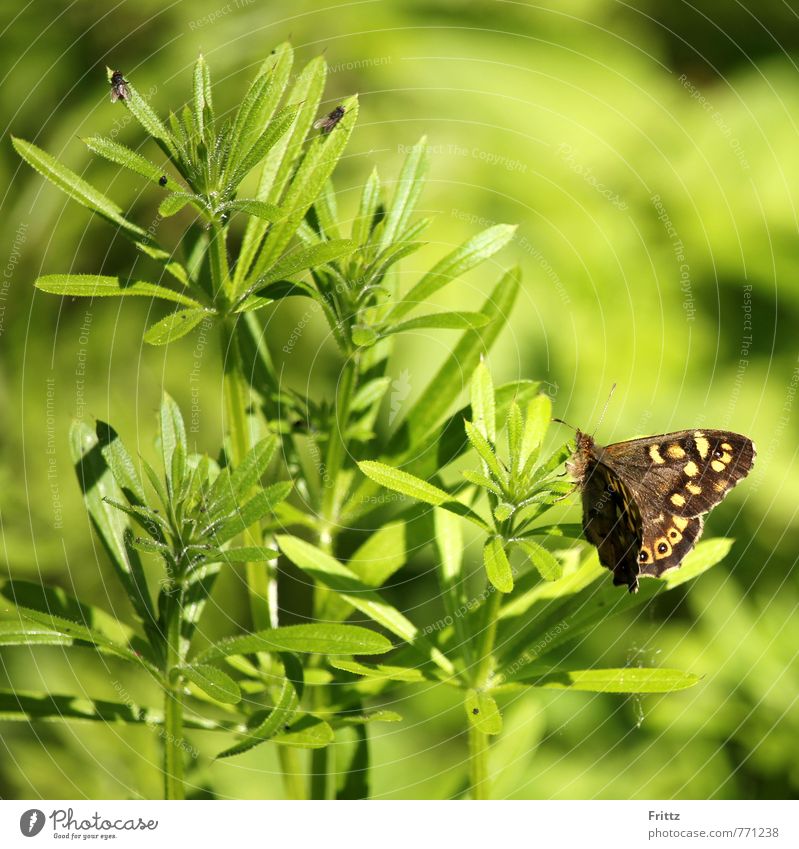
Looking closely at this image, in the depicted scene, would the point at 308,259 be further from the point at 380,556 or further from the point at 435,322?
the point at 380,556

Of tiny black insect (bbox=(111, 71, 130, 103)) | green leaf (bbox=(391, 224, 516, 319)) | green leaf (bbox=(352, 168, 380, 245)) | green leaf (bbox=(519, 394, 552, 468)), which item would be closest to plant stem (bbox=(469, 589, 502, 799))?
green leaf (bbox=(519, 394, 552, 468))

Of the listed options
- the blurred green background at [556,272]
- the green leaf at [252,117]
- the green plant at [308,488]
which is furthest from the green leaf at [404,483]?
the blurred green background at [556,272]

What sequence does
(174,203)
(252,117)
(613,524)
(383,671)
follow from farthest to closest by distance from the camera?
(613,524) < (383,671) < (252,117) < (174,203)

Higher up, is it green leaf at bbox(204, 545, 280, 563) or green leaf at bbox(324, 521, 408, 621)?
green leaf at bbox(204, 545, 280, 563)

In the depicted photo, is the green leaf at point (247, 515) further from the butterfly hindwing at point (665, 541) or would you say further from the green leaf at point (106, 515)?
the butterfly hindwing at point (665, 541)

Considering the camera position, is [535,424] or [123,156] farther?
[535,424]

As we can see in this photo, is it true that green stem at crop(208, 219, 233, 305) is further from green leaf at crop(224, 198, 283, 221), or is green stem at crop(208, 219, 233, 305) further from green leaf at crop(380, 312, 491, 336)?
green leaf at crop(380, 312, 491, 336)
